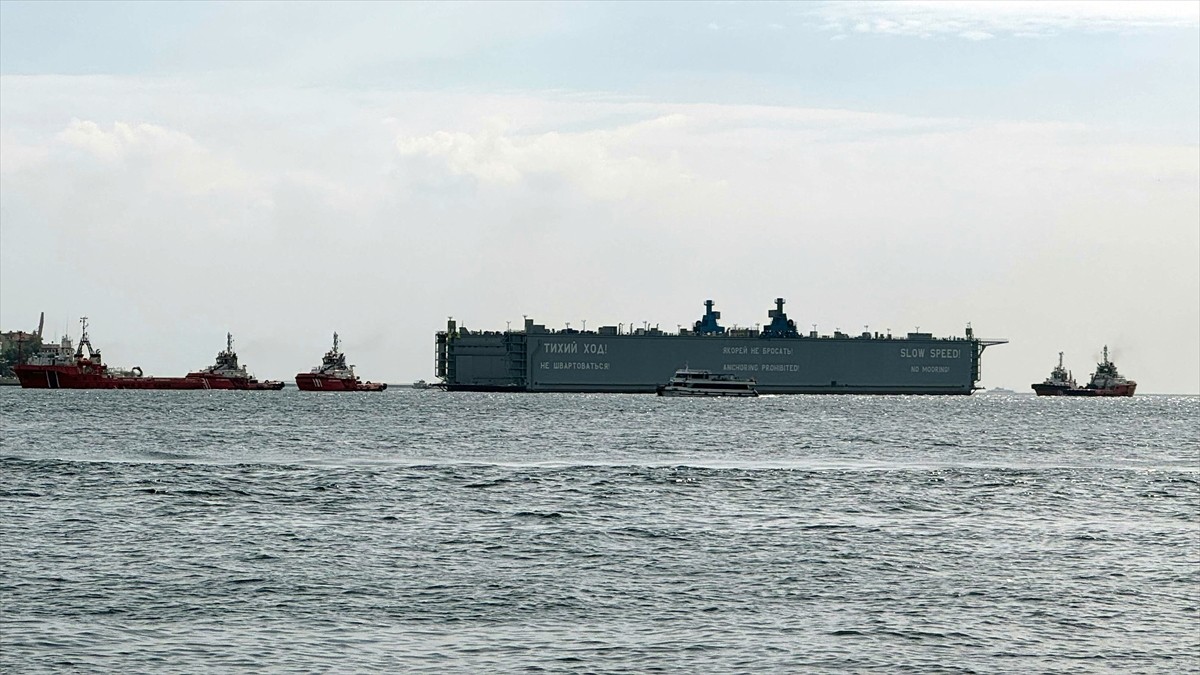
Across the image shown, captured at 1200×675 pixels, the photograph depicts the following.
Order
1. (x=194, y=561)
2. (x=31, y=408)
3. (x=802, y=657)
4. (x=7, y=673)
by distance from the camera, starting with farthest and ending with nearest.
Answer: (x=31, y=408) < (x=194, y=561) < (x=802, y=657) < (x=7, y=673)

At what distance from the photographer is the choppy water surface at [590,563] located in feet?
74.6

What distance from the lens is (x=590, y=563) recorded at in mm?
31375

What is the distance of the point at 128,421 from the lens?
344 feet

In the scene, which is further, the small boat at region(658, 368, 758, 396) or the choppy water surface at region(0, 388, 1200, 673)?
the small boat at region(658, 368, 758, 396)

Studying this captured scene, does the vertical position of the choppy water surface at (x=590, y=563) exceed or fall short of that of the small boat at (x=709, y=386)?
it falls short

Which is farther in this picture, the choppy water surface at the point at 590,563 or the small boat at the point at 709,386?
the small boat at the point at 709,386

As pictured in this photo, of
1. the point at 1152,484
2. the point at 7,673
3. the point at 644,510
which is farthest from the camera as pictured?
the point at 1152,484

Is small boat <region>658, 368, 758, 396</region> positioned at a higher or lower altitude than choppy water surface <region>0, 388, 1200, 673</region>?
higher

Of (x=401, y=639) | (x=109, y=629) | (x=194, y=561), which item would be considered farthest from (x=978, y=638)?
(x=194, y=561)

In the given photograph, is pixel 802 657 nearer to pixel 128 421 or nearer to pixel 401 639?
pixel 401 639

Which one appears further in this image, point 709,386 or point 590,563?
point 709,386

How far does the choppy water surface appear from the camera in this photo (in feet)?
74.6

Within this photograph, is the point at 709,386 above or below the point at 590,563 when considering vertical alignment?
above

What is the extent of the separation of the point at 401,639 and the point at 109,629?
4420mm
